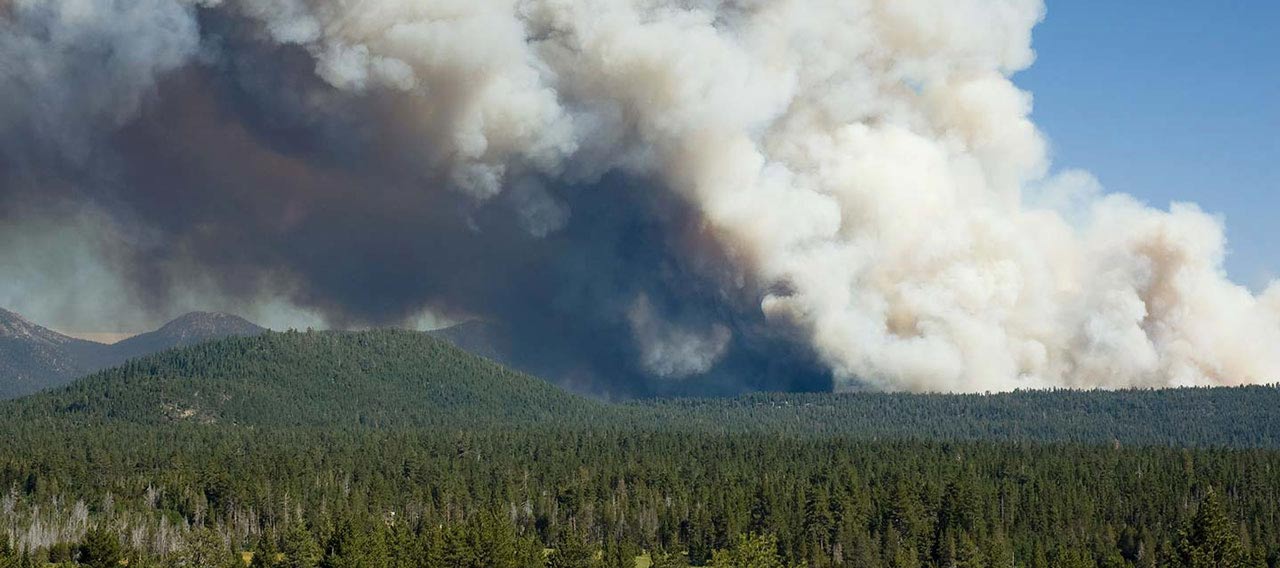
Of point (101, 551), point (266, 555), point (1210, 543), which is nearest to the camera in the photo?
point (266, 555)

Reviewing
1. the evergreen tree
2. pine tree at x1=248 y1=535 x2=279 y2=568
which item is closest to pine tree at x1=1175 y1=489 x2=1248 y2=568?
the evergreen tree

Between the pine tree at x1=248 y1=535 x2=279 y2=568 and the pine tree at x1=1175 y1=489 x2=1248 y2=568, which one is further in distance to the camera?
the pine tree at x1=1175 y1=489 x2=1248 y2=568

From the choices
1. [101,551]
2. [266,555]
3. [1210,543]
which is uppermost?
[1210,543]

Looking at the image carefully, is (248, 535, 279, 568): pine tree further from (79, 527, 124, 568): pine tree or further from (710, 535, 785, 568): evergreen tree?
(710, 535, 785, 568): evergreen tree

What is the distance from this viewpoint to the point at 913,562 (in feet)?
535

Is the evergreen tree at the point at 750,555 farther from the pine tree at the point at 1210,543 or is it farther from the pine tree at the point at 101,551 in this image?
the pine tree at the point at 101,551

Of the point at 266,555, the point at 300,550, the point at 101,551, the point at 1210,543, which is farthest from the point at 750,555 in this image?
the point at 101,551

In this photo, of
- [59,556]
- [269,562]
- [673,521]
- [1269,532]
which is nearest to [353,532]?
[269,562]

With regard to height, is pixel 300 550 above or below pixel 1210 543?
below

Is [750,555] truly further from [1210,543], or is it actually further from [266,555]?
[1210,543]

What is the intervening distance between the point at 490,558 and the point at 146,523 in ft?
183

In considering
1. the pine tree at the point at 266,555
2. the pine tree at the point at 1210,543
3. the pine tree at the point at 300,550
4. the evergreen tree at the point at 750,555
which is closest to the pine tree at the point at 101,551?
the pine tree at the point at 266,555

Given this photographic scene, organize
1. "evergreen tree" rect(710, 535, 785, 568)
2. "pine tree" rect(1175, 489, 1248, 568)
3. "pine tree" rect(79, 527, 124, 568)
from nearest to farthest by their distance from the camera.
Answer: "evergreen tree" rect(710, 535, 785, 568), "pine tree" rect(79, 527, 124, 568), "pine tree" rect(1175, 489, 1248, 568)

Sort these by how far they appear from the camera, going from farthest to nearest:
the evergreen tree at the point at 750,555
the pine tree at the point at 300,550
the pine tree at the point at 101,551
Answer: the pine tree at the point at 101,551 < the pine tree at the point at 300,550 < the evergreen tree at the point at 750,555
